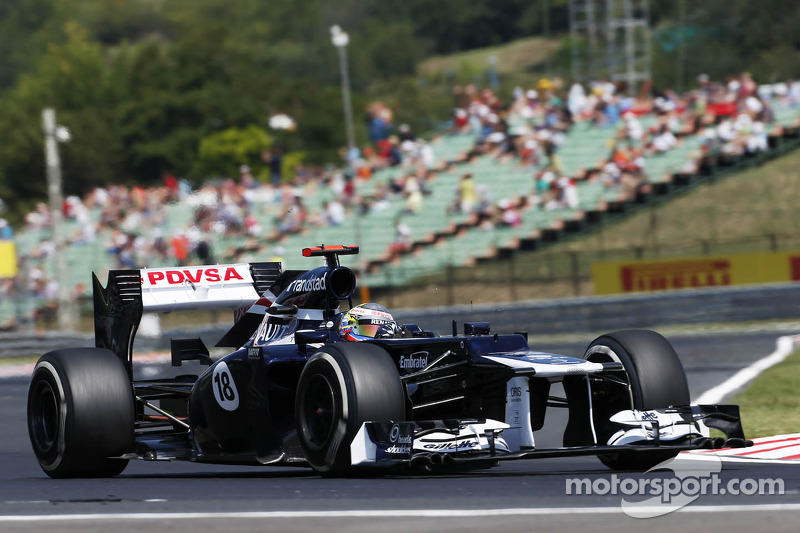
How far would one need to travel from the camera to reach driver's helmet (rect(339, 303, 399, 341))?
8.67 metres

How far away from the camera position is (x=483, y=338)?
8.24 metres

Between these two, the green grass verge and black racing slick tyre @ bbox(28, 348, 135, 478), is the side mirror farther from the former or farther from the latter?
Result: the green grass verge

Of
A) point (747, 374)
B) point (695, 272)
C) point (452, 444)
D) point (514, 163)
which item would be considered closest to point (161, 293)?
point (452, 444)

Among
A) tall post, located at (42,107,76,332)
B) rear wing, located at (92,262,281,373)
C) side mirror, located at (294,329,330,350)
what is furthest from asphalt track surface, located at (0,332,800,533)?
tall post, located at (42,107,76,332)

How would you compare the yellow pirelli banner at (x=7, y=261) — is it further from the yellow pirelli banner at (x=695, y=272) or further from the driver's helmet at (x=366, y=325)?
the driver's helmet at (x=366, y=325)

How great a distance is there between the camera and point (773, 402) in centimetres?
1322

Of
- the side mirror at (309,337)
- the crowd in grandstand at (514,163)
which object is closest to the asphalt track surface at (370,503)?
the side mirror at (309,337)

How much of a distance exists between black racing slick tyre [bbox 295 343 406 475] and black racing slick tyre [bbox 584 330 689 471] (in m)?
1.46

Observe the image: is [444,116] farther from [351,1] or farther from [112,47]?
[112,47]

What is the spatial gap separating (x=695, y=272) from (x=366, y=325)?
61.2 ft

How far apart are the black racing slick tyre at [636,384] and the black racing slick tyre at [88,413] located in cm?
330

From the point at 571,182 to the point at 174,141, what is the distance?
109ft

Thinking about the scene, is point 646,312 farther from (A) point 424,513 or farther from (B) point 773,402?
(A) point 424,513

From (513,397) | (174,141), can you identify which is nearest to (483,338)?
(513,397)
